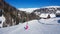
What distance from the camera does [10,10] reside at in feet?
21.1

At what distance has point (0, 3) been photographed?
602 centimetres

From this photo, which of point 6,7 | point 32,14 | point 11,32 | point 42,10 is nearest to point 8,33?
point 11,32

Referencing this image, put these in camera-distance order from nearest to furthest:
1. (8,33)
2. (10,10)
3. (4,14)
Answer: (8,33)
(4,14)
(10,10)

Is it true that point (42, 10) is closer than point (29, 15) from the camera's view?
No

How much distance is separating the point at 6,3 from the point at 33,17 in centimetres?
162

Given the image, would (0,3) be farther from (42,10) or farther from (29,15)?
(42,10)

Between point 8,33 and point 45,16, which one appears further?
point 45,16

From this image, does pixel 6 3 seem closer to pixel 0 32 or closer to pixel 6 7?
pixel 6 7

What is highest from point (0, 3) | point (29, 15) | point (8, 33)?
point (0, 3)

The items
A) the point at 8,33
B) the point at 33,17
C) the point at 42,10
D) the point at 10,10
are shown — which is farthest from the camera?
the point at 42,10

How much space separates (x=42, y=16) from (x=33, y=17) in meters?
0.66

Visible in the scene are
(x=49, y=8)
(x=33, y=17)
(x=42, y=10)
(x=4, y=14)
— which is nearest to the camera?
(x=4, y=14)

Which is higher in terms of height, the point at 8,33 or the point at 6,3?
the point at 6,3

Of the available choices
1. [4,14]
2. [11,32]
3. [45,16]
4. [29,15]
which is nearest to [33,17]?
[29,15]
